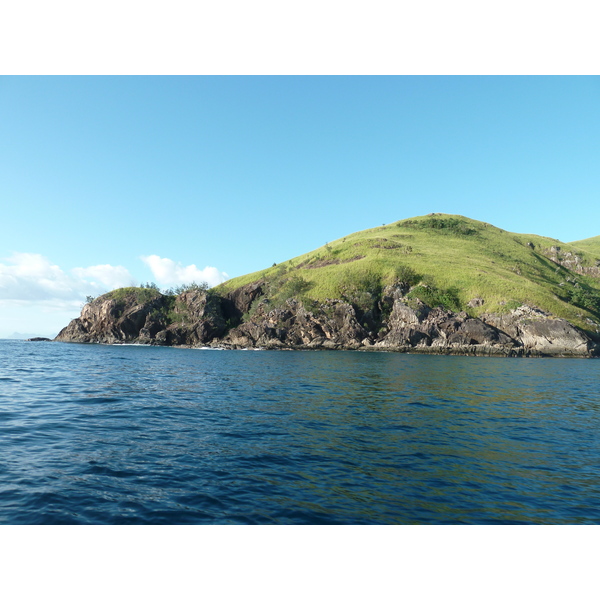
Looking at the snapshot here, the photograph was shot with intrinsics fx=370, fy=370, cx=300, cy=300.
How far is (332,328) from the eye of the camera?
4560 inches

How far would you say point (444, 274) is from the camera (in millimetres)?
128625

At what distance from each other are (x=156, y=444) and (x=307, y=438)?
284 inches

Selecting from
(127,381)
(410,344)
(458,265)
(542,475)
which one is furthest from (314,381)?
(458,265)

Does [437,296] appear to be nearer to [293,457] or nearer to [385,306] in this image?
[385,306]

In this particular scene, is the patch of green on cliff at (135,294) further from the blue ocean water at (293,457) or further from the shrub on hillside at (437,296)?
the blue ocean water at (293,457)

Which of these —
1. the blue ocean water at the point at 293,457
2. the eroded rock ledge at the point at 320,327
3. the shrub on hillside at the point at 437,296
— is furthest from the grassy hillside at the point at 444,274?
the blue ocean water at the point at 293,457

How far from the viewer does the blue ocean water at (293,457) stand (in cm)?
1104

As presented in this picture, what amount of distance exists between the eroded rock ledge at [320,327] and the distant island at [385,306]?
1.09 feet

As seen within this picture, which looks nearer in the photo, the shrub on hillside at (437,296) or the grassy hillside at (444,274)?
the shrub on hillside at (437,296)

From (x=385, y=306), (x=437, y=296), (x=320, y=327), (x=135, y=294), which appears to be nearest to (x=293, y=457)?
(x=320, y=327)

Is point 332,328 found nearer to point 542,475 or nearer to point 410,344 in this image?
point 410,344

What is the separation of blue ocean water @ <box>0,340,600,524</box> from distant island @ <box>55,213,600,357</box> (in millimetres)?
74377

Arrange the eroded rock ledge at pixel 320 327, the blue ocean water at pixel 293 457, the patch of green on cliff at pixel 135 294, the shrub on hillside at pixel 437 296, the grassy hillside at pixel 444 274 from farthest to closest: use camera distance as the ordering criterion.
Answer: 1. the patch of green on cliff at pixel 135 294
2. the grassy hillside at pixel 444 274
3. the shrub on hillside at pixel 437 296
4. the eroded rock ledge at pixel 320 327
5. the blue ocean water at pixel 293 457

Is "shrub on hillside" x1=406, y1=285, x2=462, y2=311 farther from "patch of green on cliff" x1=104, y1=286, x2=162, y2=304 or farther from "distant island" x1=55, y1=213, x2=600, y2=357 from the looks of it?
"patch of green on cliff" x1=104, y1=286, x2=162, y2=304
